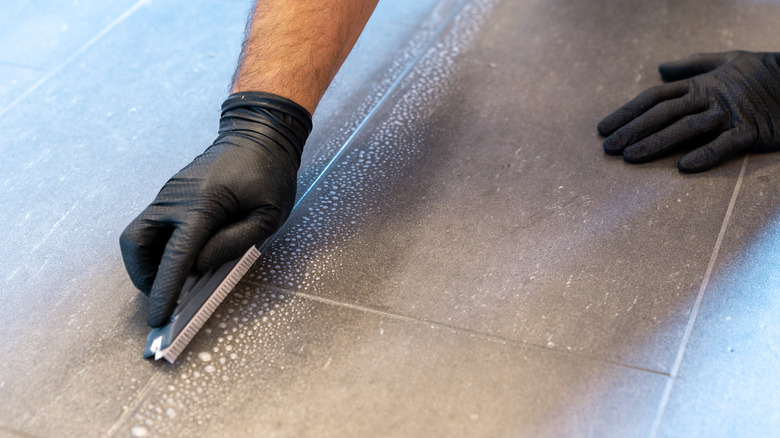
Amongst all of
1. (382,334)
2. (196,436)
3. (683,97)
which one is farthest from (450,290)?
(683,97)

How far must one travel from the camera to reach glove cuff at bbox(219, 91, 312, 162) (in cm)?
116

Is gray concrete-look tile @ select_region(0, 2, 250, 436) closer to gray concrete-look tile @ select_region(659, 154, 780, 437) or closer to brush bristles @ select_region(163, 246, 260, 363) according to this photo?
brush bristles @ select_region(163, 246, 260, 363)

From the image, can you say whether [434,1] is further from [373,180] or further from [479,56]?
[373,180]

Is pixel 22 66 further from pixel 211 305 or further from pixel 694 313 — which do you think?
Result: pixel 694 313

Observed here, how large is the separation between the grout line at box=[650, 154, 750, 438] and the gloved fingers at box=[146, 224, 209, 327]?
700 millimetres

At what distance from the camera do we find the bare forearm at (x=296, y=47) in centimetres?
121

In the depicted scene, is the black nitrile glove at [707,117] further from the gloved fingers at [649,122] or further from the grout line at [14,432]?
the grout line at [14,432]

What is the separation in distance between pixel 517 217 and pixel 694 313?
342 mm

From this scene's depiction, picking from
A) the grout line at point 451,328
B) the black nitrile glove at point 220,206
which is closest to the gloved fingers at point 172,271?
the black nitrile glove at point 220,206

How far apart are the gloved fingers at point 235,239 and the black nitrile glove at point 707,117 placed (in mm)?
716

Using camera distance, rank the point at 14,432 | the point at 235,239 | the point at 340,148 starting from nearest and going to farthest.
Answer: the point at 14,432
the point at 235,239
the point at 340,148

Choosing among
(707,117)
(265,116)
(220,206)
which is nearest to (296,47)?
(265,116)

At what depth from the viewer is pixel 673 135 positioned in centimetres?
131

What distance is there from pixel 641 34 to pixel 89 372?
4.95 feet
